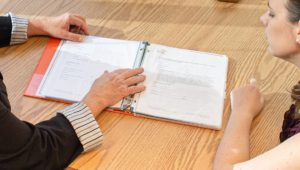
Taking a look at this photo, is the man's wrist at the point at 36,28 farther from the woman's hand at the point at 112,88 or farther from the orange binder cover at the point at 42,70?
the woman's hand at the point at 112,88

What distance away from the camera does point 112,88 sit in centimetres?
104

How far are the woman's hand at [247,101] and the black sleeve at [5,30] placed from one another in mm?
644

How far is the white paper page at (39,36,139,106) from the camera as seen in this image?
3.48ft

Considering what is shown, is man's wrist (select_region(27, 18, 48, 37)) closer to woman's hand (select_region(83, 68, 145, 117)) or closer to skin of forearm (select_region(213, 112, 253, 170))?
woman's hand (select_region(83, 68, 145, 117))

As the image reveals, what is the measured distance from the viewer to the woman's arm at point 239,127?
0.92 m

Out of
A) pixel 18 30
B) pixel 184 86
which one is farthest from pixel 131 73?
pixel 18 30

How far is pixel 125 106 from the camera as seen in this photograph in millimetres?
1026

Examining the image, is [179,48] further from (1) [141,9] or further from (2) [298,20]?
(2) [298,20]

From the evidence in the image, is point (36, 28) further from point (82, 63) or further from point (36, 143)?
point (36, 143)

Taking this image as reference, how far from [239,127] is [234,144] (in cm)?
5

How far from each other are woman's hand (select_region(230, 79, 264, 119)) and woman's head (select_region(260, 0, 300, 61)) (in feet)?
0.43

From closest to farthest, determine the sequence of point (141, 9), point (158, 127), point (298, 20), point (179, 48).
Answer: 1. point (298, 20)
2. point (158, 127)
3. point (179, 48)
4. point (141, 9)

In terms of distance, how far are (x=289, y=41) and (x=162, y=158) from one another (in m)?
0.39

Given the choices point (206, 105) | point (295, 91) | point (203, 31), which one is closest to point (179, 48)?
point (203, 31)
